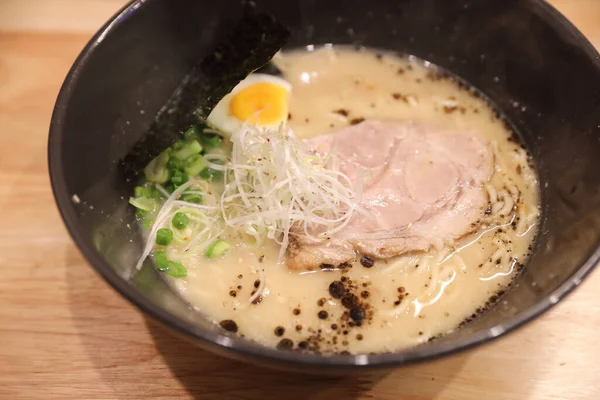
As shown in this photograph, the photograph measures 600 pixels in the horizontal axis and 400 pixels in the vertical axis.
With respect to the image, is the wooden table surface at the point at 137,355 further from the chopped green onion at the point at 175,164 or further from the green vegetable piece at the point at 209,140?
the green vegetable piece at the point at 209,140

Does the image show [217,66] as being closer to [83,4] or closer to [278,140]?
[278,140]

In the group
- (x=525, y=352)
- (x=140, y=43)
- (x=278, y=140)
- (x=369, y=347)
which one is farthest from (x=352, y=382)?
(x=140, y=43)

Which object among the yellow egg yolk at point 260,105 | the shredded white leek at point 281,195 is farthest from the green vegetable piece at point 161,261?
the yellow egg yolk at point 260,105

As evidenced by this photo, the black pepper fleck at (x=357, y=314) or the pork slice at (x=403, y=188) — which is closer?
the black pepper fleck at (x=357, y=314)

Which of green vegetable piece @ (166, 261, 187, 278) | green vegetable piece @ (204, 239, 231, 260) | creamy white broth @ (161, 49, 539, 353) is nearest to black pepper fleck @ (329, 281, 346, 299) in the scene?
creamy white broth @ (161, 49, 539, 353)

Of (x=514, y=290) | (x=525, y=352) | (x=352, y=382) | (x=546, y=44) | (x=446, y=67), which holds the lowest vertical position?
(x=352, y=382)
